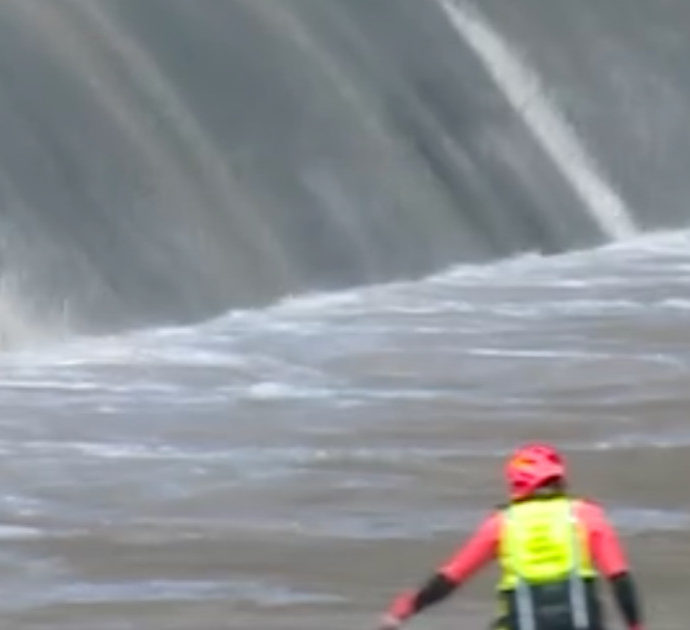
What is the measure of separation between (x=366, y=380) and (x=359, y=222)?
18.6 feet

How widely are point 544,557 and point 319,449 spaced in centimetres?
657

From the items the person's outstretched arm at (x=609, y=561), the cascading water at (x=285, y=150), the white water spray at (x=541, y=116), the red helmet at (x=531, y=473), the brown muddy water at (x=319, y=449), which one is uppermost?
the white water spray at (x=541, y=116)

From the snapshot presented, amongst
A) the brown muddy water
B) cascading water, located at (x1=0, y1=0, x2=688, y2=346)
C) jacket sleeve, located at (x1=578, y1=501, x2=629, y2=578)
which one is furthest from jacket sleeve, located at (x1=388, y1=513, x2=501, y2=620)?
cascading water, located at (x1=0, y1=0, x2=688, y2=346)

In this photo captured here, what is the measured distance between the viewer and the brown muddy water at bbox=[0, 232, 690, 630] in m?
11.3

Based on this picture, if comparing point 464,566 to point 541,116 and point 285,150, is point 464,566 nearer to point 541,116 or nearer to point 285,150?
point 285,150

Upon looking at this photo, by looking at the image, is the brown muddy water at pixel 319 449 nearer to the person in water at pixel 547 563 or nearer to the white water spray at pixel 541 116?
the person in water at pixel 547 563

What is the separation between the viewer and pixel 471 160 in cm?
2458

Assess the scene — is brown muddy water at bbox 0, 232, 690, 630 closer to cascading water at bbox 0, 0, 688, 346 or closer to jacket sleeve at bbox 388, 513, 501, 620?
cascading water at bbox 0, 0, 688, 346

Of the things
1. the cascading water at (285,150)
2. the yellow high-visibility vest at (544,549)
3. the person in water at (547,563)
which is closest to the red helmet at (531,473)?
the person in water at (547,563)

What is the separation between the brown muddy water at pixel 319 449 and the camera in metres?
11.3

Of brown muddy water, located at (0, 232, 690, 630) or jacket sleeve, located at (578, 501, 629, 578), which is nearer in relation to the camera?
jacket sleeve, located at (578, 501, 629, 578)

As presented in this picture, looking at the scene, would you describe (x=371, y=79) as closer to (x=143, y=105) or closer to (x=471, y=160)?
(x=471, y=160)

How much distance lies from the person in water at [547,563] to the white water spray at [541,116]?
1814 centimetres

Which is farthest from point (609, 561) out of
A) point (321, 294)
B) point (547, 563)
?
point (321, 294)
